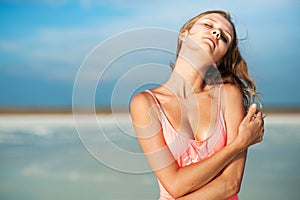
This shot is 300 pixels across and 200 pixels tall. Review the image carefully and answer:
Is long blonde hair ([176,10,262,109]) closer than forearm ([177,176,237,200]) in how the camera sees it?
No

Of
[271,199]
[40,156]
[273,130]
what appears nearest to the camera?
[271,199]

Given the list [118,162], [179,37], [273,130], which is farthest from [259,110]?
[273,130]

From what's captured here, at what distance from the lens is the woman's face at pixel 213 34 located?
5.03ft

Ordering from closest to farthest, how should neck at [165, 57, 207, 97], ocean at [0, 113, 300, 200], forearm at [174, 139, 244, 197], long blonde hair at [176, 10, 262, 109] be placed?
forearm at [174, 139, 244, 197] → neck at [165, 57, 207, 97] → long blonde hair at [176, 10, 262, 109] → ocean at [0, 113, 300, 200]

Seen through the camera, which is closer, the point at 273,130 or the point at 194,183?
the point at 194,183

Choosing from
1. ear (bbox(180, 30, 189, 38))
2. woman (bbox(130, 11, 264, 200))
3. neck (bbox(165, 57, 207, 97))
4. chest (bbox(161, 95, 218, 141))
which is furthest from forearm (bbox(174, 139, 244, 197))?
ear (bbox(180, 30, 189, 38))

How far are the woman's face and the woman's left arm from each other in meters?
0.13

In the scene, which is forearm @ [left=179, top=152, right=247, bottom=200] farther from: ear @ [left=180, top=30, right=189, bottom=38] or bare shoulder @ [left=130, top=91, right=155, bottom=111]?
ear @ [left=180, top=30, right=189, bottom=38]

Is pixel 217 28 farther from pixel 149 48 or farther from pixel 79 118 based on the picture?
pixel 79 118

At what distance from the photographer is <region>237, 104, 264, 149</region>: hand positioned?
151cm

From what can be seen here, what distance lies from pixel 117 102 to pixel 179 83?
0.60 ft

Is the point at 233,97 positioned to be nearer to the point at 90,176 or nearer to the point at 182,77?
the point at 182,77

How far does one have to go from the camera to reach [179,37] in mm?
1571

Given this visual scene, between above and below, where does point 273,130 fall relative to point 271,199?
below
